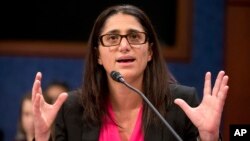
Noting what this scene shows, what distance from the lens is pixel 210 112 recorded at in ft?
5.38

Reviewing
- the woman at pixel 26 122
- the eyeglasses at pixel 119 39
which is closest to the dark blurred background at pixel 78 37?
the woman at pixel 26 122

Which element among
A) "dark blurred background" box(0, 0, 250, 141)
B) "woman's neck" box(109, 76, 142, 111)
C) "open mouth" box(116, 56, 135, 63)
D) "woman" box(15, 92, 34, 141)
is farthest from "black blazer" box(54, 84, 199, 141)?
"dark blurred background" box(0, 0, 250, 141)

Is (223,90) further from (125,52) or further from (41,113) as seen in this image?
(41,113)

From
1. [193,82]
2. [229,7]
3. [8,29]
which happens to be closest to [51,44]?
[8,29]

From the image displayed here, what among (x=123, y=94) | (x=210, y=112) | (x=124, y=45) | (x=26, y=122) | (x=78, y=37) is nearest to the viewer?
(x=210, y=112)

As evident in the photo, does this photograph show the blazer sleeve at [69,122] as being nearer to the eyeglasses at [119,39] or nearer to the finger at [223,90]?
the eyeglasses at [119,39]

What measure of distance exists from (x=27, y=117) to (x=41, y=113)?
1334mm

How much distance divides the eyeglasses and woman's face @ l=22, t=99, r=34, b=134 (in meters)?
1.20

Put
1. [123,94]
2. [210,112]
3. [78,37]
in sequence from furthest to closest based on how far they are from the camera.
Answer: [78,37], [123,94], [210,112]

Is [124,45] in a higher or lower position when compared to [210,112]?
higher

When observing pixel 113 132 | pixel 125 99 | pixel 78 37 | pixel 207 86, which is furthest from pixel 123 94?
pixel 78 37

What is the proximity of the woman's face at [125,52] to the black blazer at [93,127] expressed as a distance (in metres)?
0.19

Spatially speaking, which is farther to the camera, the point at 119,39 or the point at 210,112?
the point at 119,39

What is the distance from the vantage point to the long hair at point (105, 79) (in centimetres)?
188
